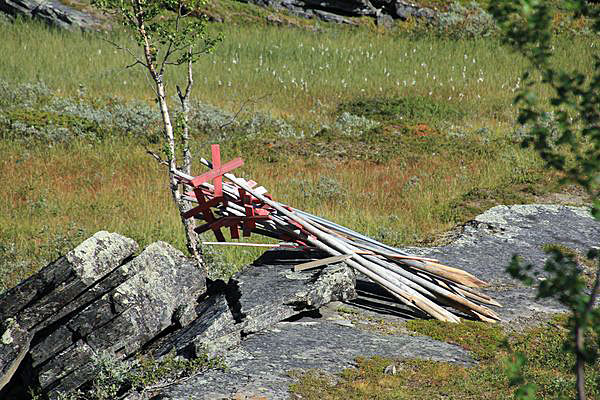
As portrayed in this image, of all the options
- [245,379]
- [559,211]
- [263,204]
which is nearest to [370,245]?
[263,204]

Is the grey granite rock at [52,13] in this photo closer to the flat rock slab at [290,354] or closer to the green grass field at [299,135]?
the green grass field at [299,135]

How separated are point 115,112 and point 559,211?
11658mm

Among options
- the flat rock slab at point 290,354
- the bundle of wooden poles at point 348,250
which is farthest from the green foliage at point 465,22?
the flat rock slab at point 290,354

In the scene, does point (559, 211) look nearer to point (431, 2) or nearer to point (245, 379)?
point (245, 379)

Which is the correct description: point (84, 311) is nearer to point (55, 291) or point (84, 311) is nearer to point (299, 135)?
point (55, 291)

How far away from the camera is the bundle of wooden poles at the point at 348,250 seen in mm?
8516

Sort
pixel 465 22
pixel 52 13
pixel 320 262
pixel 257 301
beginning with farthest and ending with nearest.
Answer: pixel 465 22
pixel 52 13
pixel 320 262
pixel 257 301

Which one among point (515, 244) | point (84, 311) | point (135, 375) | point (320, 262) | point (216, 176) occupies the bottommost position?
point (515, 244)

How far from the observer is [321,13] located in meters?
38.6

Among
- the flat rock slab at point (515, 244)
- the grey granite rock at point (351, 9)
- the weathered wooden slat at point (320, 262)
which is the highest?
the weathered wooden slat at point (320, 262)

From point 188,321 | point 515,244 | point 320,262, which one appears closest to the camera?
point 188,321

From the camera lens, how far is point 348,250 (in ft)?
28.2

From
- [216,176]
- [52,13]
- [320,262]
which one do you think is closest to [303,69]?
[52,13]

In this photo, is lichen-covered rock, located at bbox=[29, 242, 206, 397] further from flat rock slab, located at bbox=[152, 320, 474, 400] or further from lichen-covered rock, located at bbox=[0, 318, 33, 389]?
flat rock slab, located at bbox=[152, 320, 474, 400]
